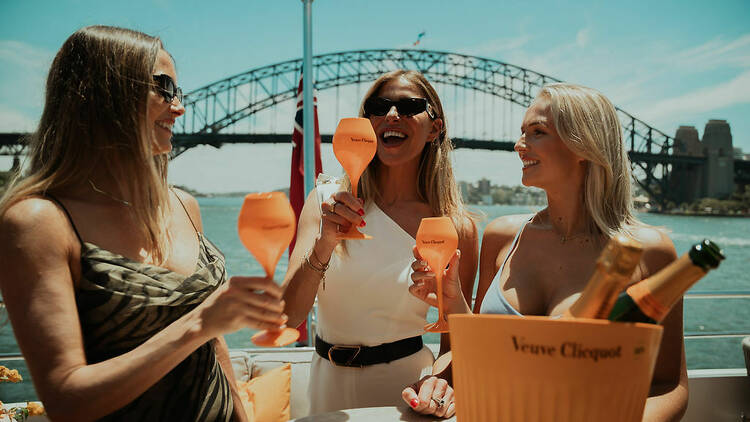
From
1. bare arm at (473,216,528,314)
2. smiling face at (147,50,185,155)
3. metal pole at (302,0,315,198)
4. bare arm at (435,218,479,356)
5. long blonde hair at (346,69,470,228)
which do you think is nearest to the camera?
smiling face at (147,50,185,155)

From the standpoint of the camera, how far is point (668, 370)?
49.4 inches

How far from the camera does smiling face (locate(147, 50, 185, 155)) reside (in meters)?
1.19

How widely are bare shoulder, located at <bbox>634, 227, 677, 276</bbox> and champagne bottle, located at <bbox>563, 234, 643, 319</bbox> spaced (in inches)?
34.4

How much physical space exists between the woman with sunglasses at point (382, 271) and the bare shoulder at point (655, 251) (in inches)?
25.6

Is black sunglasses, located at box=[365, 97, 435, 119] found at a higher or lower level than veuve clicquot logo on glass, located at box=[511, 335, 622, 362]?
higher

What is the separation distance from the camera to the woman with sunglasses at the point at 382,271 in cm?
180

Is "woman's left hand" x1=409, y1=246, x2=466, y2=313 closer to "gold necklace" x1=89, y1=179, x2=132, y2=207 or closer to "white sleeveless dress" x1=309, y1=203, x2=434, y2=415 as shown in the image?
"white sleeveless dress" x1=309, y1=203, x2=434, y2=415

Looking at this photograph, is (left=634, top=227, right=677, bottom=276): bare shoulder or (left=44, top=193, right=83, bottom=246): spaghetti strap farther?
(left=634, top=227, right=677, bottom=276): bare shoulder

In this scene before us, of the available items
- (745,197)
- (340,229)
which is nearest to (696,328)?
(340,229)

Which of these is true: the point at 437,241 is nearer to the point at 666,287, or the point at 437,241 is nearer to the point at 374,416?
the point at 374,416

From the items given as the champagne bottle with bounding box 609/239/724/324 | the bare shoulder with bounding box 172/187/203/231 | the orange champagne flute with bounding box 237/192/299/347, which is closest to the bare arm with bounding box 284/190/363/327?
the bare shoulder with bounding box 172/187/203/231

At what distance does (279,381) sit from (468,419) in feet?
7.29

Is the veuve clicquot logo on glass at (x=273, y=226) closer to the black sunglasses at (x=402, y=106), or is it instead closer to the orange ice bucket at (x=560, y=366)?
the orange ice bucket at (x=560, y=366)

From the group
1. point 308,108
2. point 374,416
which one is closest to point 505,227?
point 374,416
